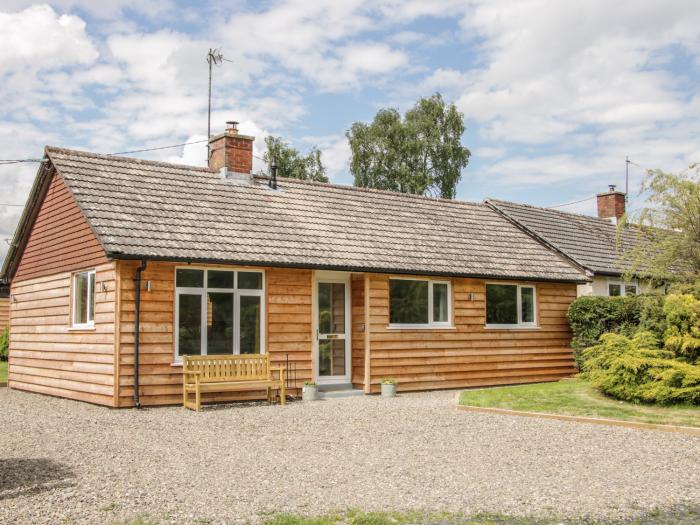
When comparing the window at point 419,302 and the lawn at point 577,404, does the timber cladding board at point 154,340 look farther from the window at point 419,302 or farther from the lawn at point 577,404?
the lawn at point 577,404

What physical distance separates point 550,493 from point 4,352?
28.1 m

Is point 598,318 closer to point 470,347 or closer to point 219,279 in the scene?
point 470,347

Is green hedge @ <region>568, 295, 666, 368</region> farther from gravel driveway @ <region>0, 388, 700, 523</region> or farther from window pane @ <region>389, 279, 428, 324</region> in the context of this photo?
gravel driveway @ <region>0, 388, 700, 523</region>

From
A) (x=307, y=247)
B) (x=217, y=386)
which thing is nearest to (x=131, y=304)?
(x=217, y=386)

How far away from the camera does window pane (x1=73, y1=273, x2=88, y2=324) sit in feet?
54.0

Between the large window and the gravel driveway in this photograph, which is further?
the large window

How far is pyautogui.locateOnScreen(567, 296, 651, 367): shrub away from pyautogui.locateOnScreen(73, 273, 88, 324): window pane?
40.8ft

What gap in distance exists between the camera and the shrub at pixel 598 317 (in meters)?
19.4

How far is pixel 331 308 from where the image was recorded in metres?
17.8

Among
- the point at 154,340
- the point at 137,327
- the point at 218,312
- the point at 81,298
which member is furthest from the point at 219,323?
the point at 81,298

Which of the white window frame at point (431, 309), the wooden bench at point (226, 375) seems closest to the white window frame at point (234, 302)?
the wooden bench at point (226, 375)

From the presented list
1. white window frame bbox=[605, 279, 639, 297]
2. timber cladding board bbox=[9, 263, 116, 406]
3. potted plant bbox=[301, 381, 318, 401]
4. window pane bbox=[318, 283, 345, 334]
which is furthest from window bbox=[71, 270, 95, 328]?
white window frame bbox=[605, 279, 639, 297]

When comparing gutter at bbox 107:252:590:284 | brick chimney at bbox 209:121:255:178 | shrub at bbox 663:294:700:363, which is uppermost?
brick chimney at bbox 209:121:255:178

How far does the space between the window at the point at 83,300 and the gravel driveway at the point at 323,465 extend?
2.76 metres
